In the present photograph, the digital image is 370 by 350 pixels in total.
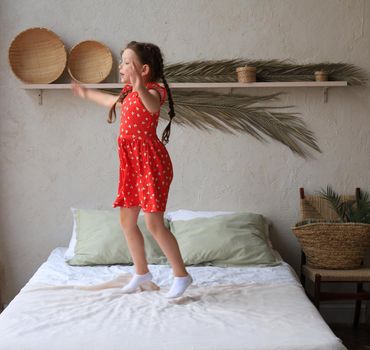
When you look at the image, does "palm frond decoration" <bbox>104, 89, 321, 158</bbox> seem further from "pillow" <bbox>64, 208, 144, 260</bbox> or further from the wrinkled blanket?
the wrinkled blanket

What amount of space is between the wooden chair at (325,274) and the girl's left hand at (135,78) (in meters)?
1.64

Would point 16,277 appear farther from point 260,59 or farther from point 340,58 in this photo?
point 340,58

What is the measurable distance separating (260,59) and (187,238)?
48.8 inches

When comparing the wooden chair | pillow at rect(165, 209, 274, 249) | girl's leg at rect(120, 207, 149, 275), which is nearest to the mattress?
girl's leg at rect(120, 207, 149, 275)

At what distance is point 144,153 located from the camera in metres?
3.28

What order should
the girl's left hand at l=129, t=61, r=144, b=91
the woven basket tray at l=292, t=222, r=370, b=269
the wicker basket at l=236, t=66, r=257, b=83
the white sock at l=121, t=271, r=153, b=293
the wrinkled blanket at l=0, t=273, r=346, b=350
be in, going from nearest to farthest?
the wrinkled blanket at l=0, t=273, r=346, b=350 → the girl's left hand at l=129, t=61, r=144, b=91 → the white sock at l=121, t=271, r=153, b=293 → the woven basket tray at l=292, t=222, r=370, b=269 → the wicker basket at l=236, t=66, r=257, b=83

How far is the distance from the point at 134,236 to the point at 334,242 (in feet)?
4.41

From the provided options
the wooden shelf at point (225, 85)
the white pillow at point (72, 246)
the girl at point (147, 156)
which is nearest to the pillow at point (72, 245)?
the white pillow at point (72, 246)

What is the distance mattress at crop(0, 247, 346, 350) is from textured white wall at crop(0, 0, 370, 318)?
73cm

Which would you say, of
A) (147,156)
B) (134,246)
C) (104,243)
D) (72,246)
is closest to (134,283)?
(134,246)

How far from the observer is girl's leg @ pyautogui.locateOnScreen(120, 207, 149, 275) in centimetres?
341

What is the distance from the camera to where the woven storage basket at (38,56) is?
14.3ft

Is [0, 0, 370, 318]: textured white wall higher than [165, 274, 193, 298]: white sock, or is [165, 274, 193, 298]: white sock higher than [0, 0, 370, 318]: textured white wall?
[0, 0, 370, 318]: textured white wall

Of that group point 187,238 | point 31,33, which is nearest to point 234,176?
point 187,238
